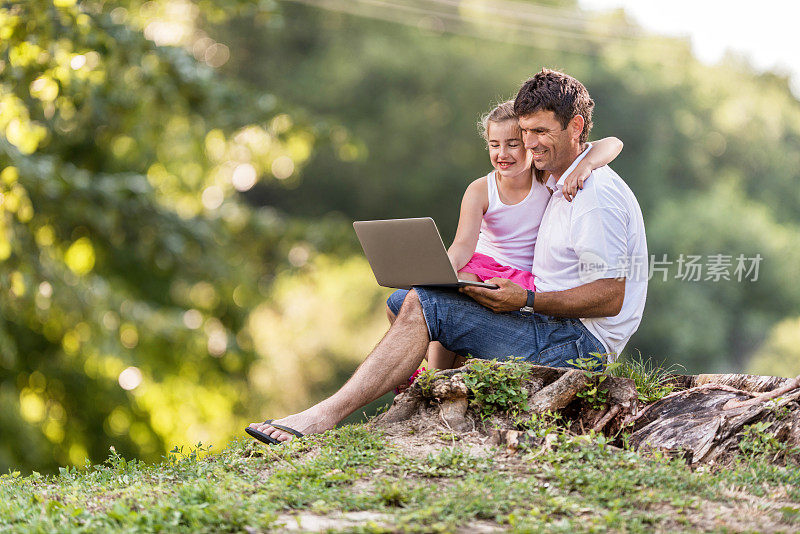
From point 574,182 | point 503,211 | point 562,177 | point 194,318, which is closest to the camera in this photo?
point 574,182

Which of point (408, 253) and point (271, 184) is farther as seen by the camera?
point (271, 184)

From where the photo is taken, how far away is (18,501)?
11.9ft

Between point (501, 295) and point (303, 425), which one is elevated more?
point (501, 295)

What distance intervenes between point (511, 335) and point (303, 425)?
1.04 meters

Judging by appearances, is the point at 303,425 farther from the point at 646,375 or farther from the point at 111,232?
the point at 111,232

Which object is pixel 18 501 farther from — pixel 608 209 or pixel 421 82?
pixel 421 82

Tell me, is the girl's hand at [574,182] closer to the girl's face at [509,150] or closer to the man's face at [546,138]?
the man's face at [546,138]

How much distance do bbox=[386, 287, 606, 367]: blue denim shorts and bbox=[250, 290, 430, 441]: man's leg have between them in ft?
0.33

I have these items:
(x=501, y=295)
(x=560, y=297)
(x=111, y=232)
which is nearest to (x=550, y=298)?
(x=560, y=297)

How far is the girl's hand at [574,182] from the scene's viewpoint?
4.36m

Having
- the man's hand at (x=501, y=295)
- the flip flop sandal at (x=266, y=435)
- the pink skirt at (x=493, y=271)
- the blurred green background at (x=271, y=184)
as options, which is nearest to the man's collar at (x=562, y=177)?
the pink skirt at (x=493, y=271)

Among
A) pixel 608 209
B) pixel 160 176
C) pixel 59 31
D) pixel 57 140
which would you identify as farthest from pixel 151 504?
pixel 160 176

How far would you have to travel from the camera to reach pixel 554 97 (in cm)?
440

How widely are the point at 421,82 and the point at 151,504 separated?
14887mm
